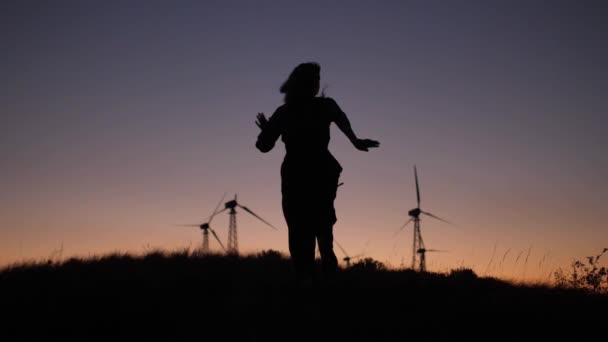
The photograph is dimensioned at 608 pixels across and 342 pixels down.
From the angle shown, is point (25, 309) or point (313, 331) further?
point (25, 309)

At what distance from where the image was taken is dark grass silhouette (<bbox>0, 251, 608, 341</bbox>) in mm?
5379

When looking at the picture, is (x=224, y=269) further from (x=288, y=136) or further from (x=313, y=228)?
(x=288, y=136)

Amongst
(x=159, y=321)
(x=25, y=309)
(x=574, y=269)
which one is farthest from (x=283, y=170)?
(x=574, y=269)

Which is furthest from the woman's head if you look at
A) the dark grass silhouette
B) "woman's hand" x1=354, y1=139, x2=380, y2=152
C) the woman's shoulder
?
the dark grass silhouette

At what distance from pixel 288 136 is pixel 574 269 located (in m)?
6.56

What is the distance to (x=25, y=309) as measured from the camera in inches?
239

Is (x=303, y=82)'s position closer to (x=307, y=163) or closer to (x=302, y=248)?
(x=307, y=163)

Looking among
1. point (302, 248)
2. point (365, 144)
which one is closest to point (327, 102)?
point (365, 144)

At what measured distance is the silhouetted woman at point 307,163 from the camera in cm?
792

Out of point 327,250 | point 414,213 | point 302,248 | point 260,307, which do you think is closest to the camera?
point 260,307

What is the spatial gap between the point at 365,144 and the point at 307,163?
2.91 feet

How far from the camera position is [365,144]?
26.5 ft

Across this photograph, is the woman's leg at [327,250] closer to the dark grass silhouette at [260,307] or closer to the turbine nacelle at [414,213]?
the dark grass silhouette at [260,307]

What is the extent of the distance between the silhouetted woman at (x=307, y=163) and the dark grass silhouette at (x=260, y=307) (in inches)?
21.7
